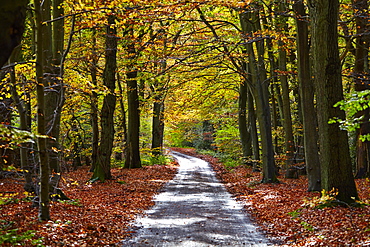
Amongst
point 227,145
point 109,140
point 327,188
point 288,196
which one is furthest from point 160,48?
point 227,145

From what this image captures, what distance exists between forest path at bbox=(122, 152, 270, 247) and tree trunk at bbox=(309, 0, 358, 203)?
103 inches

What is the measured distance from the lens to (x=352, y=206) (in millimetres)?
8961

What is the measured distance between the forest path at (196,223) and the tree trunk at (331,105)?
2.60m

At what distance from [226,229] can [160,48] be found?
9.50 metres

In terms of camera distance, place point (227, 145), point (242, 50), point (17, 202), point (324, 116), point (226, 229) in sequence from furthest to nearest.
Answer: point (227, 145)
point (242, 50)
point (17, 202)
point (324, 116)
point (226, 229)

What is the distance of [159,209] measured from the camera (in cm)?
1143

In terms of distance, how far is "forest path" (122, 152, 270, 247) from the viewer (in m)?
7.47

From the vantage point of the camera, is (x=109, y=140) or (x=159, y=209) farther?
(x=109, y=140)

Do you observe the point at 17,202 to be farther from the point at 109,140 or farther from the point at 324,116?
the point at 324,116

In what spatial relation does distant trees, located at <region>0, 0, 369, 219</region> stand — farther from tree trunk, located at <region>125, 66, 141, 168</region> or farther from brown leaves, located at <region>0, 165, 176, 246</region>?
brown leaves, located at <region>0, 165, 176, 246</region>

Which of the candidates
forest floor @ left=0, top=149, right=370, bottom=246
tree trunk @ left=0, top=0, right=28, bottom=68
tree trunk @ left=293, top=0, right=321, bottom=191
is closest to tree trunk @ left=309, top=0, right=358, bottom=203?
forest floor @ left=0, top=149, right=370, bottom=246

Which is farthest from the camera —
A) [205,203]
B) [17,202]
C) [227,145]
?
[227,145]

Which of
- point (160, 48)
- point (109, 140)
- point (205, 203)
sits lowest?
point (205, 203)

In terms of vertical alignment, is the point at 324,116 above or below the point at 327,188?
above
